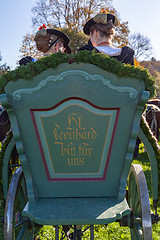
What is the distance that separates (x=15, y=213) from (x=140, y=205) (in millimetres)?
998

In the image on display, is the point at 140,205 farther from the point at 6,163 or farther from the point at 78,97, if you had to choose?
the point at 6,163

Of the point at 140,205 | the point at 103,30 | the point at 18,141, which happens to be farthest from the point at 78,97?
the point at 103,30

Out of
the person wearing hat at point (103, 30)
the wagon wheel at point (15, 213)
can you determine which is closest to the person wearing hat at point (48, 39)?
the person wearing hat at point (103, 30)

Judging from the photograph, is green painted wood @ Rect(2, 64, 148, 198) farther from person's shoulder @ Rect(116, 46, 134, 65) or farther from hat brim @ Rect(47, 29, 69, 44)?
hat brim @ Rect(47, 29, 69, 44)

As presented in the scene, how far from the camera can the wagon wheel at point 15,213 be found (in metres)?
1.64

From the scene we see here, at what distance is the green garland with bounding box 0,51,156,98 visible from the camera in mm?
1529

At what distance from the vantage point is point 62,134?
166 cm

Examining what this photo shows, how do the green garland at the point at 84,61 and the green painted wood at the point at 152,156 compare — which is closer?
the green garland at the point at 84,61

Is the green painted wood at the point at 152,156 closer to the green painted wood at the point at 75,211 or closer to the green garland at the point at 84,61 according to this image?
the green painted wood at the point at 75,211

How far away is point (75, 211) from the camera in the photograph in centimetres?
160

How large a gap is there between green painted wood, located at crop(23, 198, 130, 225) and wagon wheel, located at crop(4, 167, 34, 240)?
138 mm

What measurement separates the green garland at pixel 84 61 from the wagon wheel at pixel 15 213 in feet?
2.86

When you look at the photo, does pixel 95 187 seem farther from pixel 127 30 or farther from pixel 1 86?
pixel 127 30

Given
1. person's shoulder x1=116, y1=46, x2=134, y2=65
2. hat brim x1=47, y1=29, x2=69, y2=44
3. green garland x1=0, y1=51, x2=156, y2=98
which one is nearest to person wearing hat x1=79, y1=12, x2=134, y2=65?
person's shoulder x1=116, y1=46, x2=134, y2=65
